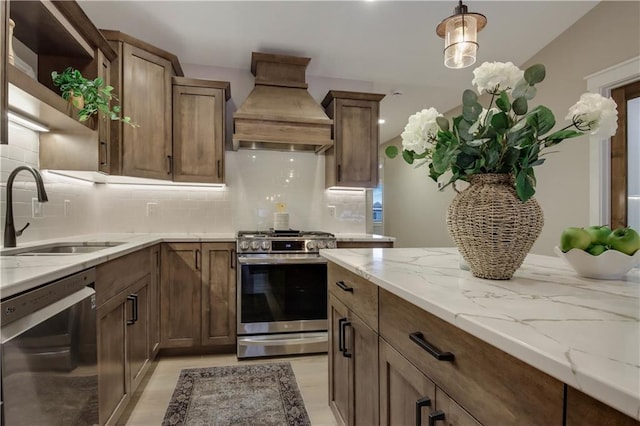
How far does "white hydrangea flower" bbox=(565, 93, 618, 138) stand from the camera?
89 centimetres

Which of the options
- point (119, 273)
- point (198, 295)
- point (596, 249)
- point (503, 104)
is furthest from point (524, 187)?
point (198, 295)

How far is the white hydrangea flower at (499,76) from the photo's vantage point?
0.97m

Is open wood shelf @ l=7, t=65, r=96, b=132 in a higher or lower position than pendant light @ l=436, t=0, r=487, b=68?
lower

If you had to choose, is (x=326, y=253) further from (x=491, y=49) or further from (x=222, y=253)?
A: (x=491, y=49)

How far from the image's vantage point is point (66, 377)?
1211 millimetres

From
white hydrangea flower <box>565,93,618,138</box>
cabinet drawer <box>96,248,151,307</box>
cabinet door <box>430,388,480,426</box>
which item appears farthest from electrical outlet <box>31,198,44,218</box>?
white hydrangea flower <box>565,93,618,138</box>

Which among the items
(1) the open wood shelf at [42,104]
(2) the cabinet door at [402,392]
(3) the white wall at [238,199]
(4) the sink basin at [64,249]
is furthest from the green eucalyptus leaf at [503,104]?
(3) the white wall at [238,199]

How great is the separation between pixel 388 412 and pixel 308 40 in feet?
9.71

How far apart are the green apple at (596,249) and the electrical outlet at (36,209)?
275 cm

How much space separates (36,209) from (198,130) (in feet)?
4.35

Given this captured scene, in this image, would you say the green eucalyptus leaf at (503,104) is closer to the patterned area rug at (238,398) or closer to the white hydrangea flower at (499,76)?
the white hydrangea flower at (499,76)

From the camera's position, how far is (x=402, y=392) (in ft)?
3.34

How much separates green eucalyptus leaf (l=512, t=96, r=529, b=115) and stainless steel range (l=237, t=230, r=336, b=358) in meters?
2.11

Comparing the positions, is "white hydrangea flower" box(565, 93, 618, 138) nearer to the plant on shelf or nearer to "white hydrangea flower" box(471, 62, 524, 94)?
"white hydrangea flower" box(471, 62, 524, 94)
